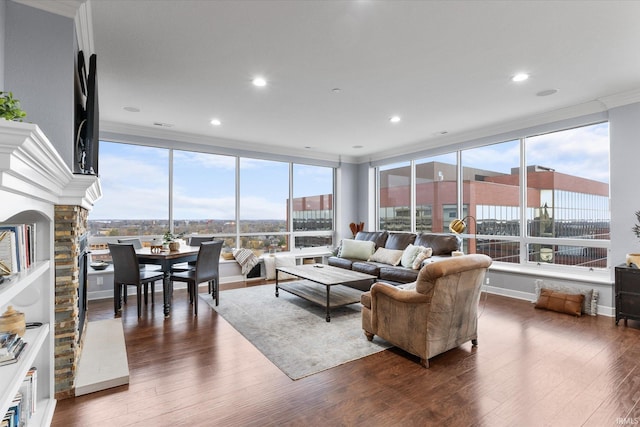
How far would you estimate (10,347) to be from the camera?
1.54 metres

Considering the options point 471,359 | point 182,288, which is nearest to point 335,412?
point 471,359

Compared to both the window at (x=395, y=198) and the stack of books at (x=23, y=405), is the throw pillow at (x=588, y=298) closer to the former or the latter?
the window at (x=395, y=198)

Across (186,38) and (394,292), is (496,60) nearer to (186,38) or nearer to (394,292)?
(394,292)

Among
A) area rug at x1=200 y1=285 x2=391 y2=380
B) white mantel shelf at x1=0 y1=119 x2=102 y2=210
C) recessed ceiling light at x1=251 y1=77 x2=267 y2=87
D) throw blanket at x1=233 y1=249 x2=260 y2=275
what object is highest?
recessed ceiling light at x1=251 y1=77 x2=267 y2=87

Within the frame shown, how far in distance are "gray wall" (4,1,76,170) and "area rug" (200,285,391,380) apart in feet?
7.44

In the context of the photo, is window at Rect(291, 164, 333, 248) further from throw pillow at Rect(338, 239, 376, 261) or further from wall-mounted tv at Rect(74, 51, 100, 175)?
wall-mounted tv at Rect(74, 51, 100, 175)

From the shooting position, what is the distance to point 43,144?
3.90 feet

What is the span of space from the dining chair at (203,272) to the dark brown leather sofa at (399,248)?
216cm

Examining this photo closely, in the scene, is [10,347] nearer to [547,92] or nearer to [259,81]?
[259,81]

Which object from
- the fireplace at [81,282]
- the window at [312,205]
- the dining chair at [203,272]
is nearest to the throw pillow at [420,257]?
the dining chair at [203,272]

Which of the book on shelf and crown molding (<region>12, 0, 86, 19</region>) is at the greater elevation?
crown molding (<region>12, 0, 86, 19</region>)

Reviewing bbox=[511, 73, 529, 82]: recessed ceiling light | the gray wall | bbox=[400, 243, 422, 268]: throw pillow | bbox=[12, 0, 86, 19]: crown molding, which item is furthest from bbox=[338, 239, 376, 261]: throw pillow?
bbox=[12, 0, 86, 19]: crown molding

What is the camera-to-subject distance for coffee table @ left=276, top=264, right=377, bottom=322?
3.91 m

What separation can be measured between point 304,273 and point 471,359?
2332mm
